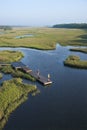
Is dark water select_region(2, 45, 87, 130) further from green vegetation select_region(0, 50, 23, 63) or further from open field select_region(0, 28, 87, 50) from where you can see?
open field select_region(0, 28, 87, 50)

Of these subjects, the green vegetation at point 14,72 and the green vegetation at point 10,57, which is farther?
the green vegetation at point 10,57

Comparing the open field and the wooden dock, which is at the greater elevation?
the wooden dock

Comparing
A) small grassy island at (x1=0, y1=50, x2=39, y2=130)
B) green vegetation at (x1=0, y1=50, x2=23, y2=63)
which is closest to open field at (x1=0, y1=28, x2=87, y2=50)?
green vegetation at (x1=0, y1=50, x2=23, y2=63)

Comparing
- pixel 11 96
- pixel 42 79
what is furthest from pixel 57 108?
pixel 42 79

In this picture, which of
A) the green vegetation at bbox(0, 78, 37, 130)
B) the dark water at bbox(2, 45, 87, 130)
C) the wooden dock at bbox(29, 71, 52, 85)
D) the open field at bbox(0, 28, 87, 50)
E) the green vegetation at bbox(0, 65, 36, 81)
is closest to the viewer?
the dark water at bbox(2, 45, 87, 130)

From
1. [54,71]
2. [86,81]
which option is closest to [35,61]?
[54,71]

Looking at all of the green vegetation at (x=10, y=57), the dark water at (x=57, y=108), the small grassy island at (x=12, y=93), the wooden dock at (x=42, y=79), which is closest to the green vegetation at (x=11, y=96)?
the small grassy island at (x=12, y=93)

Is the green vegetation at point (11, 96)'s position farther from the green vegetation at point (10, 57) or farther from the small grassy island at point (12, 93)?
the green vegetation at point (10, 57)

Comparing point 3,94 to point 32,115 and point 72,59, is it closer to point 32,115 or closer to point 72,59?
point 32,115

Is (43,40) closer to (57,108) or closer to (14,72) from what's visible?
(14,72)
